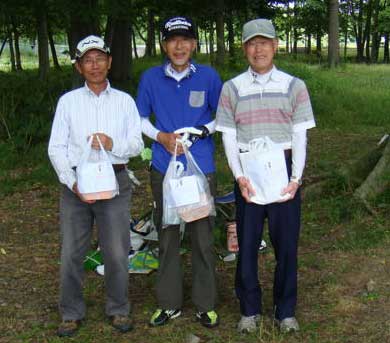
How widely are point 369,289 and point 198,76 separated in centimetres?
200

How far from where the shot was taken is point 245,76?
139 inches

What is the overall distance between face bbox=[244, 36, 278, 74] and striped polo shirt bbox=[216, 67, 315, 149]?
5 cm

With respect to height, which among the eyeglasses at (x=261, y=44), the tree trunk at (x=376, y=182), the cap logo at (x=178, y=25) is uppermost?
the cap logo at (x=178, y=25)

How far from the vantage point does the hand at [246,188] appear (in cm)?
350

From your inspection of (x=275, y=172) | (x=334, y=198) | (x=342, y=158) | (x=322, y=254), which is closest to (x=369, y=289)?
(x=322, y=254)

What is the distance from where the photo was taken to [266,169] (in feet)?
11.3

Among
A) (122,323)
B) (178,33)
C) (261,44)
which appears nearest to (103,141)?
(178,33)

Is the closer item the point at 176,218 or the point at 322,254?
the point at 176,218

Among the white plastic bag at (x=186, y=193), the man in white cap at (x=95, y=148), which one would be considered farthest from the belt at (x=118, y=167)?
the white plastic bag at (x=186, y=193)

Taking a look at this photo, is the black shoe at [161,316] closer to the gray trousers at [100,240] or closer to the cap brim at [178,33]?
the gray trousers at [100,240]

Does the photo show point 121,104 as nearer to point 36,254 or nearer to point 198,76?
point 198,76

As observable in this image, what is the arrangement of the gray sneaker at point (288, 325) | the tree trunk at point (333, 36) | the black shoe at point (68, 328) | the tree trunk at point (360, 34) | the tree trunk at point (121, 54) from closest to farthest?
the gray sneaker at point (288, 325) → the black shoe at point (68, 328) → the tree trunk at point (121, 54) → the tree trunk at point (333, 36) → the tree trunk at point (360, 34)

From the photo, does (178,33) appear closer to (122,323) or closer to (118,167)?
(118,167)

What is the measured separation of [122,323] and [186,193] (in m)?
1.02
